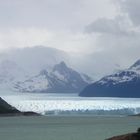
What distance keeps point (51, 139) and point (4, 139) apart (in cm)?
777

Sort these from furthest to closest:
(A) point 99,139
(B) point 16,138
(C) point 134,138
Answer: (B) point 16,138 < (A) point 99,139 < (C) point 134,138

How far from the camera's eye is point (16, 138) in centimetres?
10844

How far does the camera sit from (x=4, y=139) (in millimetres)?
105438

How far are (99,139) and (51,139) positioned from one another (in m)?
8.29

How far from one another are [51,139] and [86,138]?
235 inches

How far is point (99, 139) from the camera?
101562mm

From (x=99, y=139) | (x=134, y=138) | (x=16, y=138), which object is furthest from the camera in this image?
(x=16, y=138)

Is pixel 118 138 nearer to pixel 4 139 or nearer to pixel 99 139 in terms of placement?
pixel 99 139

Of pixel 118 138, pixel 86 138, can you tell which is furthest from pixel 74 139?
pixel 118 138

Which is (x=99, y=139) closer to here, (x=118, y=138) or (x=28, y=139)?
(x=28, y=139)

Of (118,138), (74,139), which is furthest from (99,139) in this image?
(118,138)

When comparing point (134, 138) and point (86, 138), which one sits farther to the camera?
point (86, 138)

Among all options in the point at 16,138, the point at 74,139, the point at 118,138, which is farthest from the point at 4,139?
the point at 118,138

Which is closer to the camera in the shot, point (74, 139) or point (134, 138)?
point (134, 138)
